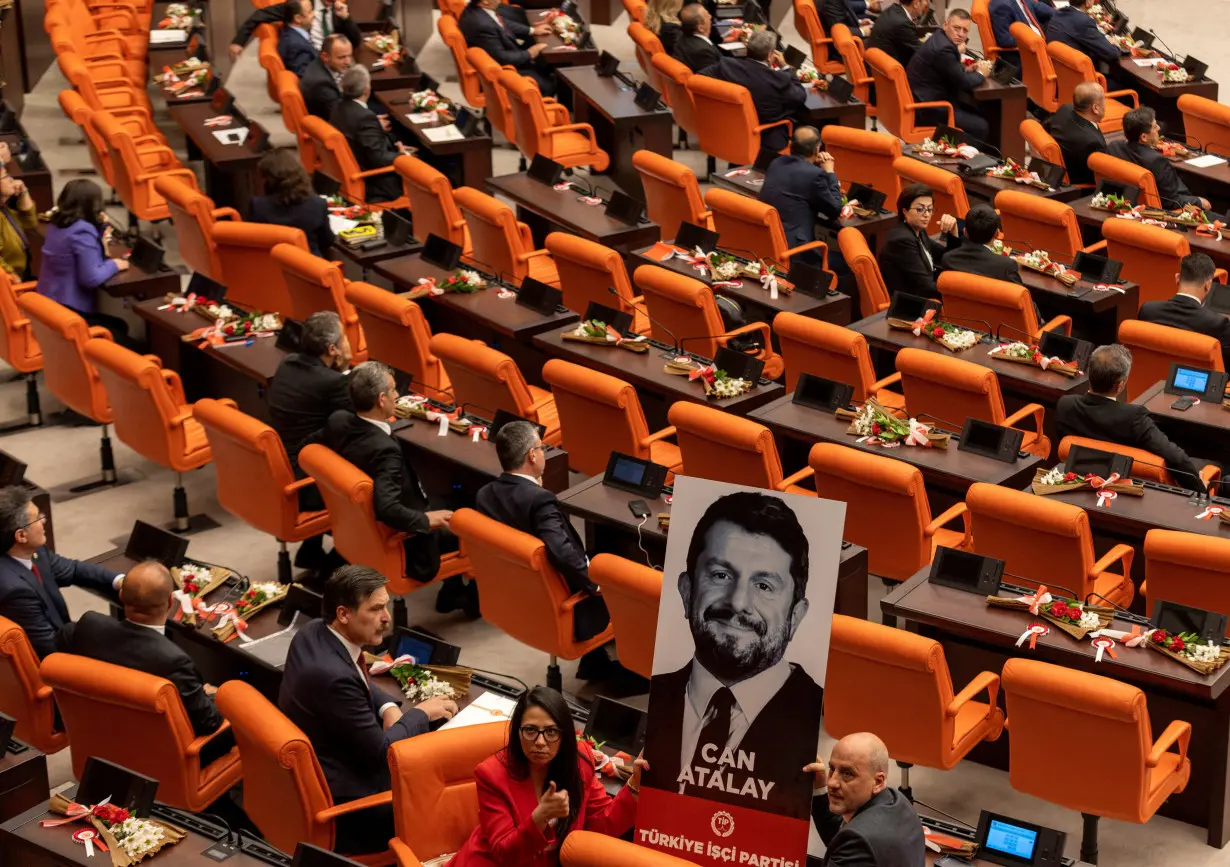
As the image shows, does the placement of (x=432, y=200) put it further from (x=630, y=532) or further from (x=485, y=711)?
(x=485, y=711)

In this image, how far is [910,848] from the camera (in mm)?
4297

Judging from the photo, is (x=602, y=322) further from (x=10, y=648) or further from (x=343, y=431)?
(x=10, y=648)

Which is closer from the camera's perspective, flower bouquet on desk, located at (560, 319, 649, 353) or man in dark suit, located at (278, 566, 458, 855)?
man in dark suit, located at (278, 566, 458, 855)

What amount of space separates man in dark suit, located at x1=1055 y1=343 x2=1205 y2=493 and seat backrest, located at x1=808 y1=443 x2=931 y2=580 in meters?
0.88

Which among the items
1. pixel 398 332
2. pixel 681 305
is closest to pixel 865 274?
pixel 681 305

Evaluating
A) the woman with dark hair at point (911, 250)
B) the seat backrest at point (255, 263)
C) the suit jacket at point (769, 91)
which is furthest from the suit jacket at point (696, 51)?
the seat backrest at point (255, 263)

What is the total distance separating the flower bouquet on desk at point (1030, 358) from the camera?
301 inches

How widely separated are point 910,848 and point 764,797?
1.65 feet

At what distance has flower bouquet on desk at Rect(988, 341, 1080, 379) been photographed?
764 cm

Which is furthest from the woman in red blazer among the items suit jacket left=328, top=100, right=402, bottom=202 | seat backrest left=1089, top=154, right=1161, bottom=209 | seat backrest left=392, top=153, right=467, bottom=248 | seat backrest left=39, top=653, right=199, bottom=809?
suit jacket left=328, top=100, right=402, bottom=202

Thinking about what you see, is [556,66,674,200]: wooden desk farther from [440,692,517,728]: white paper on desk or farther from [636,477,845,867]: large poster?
[636,477,845,867]: large poster

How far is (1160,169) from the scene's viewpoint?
10570mm

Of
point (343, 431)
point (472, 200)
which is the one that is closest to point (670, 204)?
point (472, 200)

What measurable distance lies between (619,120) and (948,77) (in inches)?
101
